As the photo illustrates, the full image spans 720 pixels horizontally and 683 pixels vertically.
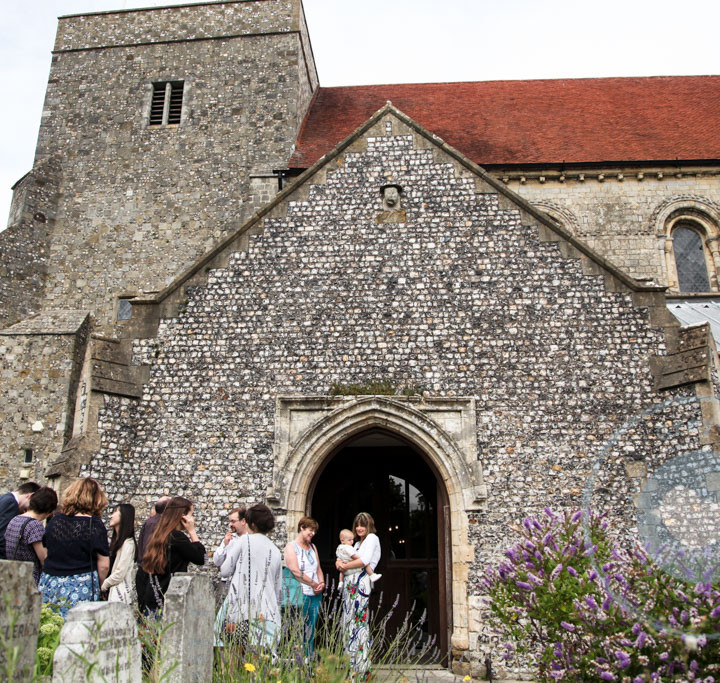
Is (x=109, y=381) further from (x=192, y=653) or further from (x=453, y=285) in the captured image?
(x=192, y=653)

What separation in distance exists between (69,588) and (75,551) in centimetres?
26

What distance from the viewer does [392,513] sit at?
1028 cm

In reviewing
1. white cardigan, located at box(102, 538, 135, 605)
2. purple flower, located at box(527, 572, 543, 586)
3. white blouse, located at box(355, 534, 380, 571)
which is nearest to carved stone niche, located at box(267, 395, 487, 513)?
white blouse, located at box(355, 534, 380, 571)

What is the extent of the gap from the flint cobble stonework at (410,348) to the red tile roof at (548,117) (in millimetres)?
5650

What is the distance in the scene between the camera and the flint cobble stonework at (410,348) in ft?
28.1

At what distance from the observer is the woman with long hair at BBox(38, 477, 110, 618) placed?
502cm

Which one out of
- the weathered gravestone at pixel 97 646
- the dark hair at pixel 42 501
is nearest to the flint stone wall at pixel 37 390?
the dark hair at pixel 42 501

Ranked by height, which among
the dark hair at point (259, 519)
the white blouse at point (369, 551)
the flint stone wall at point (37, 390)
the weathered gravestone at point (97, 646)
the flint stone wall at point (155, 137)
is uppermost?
the flint stone wall at point (155, 137)

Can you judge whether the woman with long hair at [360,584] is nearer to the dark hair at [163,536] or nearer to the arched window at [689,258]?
the dark hair at [163,536]

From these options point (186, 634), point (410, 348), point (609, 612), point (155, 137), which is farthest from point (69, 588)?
point (155, 137)

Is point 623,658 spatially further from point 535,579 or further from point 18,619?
point 18,619

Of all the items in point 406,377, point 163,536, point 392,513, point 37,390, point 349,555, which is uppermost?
point 37,390

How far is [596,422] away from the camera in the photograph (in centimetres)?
861

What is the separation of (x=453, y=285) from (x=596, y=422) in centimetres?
261
